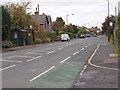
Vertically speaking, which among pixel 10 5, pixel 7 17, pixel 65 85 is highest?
pixel 10 5

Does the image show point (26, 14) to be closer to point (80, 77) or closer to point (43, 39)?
point (43, 39)

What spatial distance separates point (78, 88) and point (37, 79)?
8.21ft

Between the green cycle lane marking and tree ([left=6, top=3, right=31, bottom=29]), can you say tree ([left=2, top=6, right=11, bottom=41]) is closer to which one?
tree ([left=6, top=3, right=31, bottom=29])

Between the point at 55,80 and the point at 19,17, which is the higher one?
the point at 19,17

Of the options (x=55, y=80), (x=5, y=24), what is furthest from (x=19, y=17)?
(x=55, y=80)

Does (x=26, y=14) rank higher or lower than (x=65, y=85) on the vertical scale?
higher

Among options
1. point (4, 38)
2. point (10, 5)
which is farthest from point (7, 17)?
point (10, 5)

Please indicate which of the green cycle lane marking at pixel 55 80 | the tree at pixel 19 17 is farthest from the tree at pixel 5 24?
the green cycle lane marking at pixel 55 80

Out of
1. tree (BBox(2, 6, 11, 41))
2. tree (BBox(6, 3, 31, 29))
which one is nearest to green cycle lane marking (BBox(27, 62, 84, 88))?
tree (BBox(2, 6, 11, 41))

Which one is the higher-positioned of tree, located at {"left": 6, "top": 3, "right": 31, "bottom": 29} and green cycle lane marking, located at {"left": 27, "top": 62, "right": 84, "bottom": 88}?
tree, located at {"left": 6, "top": 3, "right": 31, "bottom": 29}

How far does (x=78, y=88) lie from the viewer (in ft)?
30.0

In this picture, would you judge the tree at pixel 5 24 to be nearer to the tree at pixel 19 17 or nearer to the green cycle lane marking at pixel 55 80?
the tree at pixel 19 17

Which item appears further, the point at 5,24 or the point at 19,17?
the point at 19,17

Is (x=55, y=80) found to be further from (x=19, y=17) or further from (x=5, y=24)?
(x=19, y=17)
